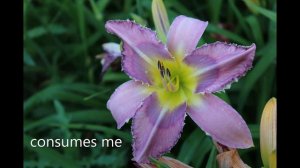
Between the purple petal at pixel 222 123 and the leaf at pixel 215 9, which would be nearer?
the purple petal at pixel 222 123

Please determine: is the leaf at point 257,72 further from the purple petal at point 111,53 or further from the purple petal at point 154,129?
the purple petal at point 154,129

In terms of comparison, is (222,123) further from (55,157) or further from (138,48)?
(55,157)

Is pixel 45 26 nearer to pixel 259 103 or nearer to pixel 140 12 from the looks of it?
pixel 140 12

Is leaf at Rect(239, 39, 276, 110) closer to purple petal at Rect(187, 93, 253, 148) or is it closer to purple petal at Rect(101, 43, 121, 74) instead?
purple petal at Rect(101, 43, 121, 74)

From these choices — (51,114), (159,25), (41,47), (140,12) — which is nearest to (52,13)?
(41,47)

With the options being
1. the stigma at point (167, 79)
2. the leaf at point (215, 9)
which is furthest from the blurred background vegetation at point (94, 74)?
the stigma at point (167, 79)
